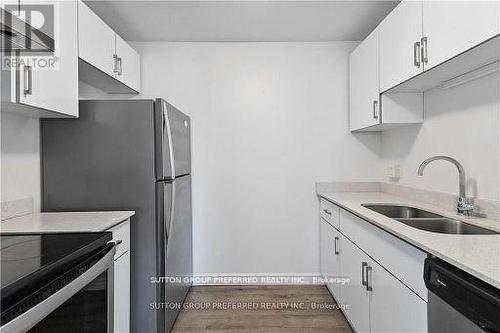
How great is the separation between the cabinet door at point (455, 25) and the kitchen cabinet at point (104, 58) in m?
1.98

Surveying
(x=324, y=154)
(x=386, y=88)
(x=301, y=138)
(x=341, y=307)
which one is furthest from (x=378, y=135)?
A: (x=341, y=307)

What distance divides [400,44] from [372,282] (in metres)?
1.44

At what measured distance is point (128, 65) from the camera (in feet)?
8.54

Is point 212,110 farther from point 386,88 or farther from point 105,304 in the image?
point 105,304

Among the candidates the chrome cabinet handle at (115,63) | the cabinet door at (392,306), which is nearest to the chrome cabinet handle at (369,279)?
the cabinet door at (392,306)

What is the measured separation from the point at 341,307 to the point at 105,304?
70.3 inches

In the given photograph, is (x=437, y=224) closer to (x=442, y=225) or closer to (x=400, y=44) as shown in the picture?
(x=442, y=225)

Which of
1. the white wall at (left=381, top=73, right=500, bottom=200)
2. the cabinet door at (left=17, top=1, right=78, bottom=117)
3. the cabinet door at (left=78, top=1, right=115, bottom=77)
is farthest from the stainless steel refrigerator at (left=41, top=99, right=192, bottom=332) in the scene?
the white wall at (left=381, top=73, right=500, bottom=200)

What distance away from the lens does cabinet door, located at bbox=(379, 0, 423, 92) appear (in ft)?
5.63

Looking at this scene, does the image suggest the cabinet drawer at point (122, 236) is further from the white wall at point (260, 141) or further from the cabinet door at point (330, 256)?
the cabinet door at point (330, 256)

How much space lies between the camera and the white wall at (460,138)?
5.32 feet

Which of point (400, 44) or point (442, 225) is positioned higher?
point (400, 44)

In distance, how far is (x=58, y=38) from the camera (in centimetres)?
162

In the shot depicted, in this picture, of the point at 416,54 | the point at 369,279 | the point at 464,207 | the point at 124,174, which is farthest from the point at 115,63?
the point at 464,207
